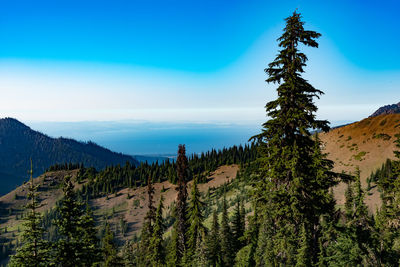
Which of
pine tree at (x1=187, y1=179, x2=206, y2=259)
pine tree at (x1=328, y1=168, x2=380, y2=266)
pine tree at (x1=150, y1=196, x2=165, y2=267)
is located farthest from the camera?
pine tree at (x1=150, y1=196, x2=165, y2=267)

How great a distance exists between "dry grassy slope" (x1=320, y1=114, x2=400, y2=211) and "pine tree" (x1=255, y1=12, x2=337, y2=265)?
59.4m

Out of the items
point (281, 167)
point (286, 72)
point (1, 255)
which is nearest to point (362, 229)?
point (281, 167)

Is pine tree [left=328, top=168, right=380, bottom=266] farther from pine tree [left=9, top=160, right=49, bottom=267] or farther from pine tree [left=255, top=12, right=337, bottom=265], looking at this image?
pine tree [left=9, top=160, right=49, bottom=267]

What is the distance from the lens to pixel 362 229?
1161 cm

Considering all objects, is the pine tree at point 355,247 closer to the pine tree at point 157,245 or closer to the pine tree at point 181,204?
the pine tree at point 181,204

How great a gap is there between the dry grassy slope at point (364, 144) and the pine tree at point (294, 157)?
59446 mm

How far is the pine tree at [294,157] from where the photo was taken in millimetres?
11664

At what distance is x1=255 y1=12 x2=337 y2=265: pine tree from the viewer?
→ 11664 millimetres

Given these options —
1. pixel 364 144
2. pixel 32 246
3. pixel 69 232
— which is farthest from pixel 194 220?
pixel 364 144

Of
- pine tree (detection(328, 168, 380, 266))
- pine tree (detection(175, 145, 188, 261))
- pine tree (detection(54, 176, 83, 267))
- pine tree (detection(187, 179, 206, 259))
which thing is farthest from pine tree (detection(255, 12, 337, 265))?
pine tree (detection(187, 179, 206, 259))

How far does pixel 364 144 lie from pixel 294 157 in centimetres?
9637

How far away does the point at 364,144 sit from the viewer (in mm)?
89250

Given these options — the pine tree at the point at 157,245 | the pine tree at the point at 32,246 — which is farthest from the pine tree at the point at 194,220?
the pine tree at the point at 32,246

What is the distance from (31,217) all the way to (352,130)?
118m
